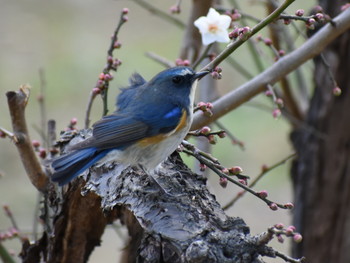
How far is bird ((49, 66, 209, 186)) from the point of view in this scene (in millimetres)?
2842

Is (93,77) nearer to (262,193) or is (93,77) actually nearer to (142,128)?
(142,128)

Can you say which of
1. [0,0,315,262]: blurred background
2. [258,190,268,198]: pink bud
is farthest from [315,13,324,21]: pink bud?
[0,0,315,262]: blurred background

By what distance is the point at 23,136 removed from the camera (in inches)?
116

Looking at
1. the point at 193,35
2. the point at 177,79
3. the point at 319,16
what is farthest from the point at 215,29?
the point at 193,35

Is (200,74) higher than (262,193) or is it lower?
higher

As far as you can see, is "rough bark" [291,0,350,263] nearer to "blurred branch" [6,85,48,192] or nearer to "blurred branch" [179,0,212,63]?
"blurred branch" [179,0,212,63]

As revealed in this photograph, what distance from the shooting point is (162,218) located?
237cm

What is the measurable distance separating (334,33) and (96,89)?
122cm

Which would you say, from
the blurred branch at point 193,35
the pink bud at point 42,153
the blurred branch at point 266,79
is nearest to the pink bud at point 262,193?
the blurred branch at point 266,79

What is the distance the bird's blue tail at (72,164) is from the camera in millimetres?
2721

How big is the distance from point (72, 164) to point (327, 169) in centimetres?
229

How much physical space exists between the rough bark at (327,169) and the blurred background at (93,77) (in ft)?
5.82

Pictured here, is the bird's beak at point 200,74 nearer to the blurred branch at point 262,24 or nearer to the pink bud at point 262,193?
the blurred branch at point 262,24

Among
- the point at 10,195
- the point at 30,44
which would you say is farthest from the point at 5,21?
the point at 10,195
